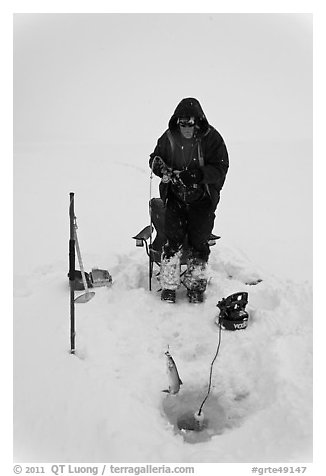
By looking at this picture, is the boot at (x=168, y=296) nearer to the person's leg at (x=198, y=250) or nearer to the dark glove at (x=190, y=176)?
the person's leg at (x=198, y=250)

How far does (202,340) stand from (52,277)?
6.69ft

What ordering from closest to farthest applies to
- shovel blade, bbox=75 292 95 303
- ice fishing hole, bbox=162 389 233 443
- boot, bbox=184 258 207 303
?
ice fishing hole, bbox=162 389 233 443
shovel blade, bbox=75 292 95 303
boot, bbox=184 258 207 303

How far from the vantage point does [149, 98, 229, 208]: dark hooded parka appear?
4746 millimetres

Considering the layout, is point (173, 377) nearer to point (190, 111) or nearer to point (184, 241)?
point (184, 241)

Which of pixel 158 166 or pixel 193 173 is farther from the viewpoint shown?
pixel 158 166

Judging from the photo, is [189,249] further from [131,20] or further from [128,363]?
[131,20]

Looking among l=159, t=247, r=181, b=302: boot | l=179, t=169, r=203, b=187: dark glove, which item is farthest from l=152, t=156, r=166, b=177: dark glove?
l=159, t=247, r=181, b=302: boot

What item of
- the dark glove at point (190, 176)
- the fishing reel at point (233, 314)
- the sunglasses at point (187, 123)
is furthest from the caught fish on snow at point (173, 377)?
the sunglasses at point (187, 123)

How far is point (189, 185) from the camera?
194 inches

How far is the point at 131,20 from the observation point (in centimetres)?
1509

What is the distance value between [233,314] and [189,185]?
1334 mm

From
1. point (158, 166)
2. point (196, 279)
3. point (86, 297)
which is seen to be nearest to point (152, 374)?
point (86, 297)

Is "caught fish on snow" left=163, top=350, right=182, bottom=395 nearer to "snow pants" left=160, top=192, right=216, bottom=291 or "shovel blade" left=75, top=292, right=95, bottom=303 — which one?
"shovel blade" left=75, top=292, right=95, bottom=303

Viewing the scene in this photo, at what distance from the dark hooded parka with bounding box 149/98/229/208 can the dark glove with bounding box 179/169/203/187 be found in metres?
0.04
